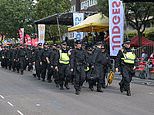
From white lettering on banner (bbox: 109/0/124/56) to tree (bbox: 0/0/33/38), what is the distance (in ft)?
108

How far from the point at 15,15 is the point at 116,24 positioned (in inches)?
1363

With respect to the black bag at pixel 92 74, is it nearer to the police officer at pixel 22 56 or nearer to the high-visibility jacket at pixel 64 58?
the high-visibility jacket at pixel 64 58

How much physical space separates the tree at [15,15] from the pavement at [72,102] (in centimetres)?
3728

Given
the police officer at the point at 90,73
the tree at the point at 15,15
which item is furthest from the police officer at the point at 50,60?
the tree at the point at 15,15

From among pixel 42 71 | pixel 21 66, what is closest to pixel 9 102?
pixel 42 71

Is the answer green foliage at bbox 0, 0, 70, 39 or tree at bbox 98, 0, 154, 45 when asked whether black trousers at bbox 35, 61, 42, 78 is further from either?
green foliage at bbox 0, 0, 70, 39

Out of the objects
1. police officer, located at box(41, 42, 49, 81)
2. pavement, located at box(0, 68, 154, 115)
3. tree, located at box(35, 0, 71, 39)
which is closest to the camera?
pavement, located at box(0, 68, 154, 115)

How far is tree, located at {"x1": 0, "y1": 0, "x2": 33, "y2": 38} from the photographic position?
52656 mm

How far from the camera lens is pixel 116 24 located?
19.9 metres

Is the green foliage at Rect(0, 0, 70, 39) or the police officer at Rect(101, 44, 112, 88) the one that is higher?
the green foliage at Rect(0, 0, 70, 39)

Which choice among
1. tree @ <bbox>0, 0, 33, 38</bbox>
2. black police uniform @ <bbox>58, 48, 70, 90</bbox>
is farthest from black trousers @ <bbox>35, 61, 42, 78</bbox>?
tree @ <bbox>0, 0, 33, 38</bbox>

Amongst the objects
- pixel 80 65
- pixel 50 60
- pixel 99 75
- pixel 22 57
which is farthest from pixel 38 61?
pixel 80 65

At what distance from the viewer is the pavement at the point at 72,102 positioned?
10.7 meters

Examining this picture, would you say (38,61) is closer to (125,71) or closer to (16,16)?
(125,71)
